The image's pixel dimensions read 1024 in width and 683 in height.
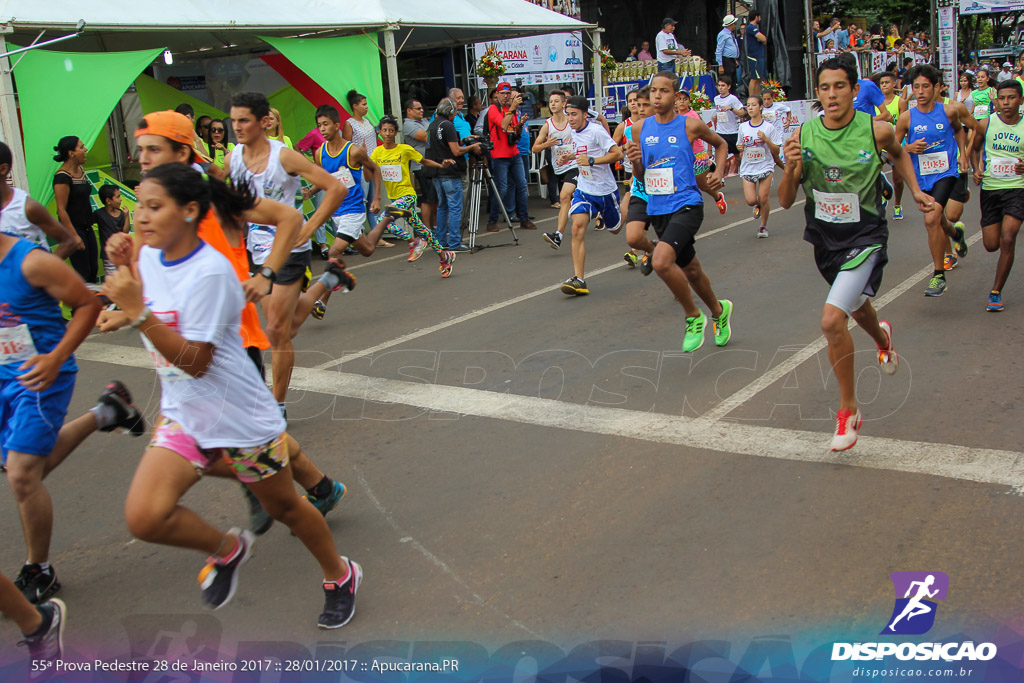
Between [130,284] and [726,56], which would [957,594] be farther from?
[726,56]

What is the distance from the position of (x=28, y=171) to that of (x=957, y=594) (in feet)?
31.2

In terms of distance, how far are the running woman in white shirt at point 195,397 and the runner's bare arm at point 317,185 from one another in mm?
1975

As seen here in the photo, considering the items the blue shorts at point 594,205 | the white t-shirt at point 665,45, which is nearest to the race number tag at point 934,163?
the blue shorts at point 594,205

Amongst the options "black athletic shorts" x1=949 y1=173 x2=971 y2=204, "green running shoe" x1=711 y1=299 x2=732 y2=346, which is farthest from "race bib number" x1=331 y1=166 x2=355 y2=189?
"black athletic shorts" x1=949 y1=173 x2=971 y2=204

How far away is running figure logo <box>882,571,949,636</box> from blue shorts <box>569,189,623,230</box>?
638cm

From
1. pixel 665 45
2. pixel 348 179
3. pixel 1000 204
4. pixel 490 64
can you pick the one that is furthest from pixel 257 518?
pixel 665 45

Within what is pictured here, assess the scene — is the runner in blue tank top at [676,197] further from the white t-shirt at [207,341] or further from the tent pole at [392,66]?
the tent pole at [392,66]

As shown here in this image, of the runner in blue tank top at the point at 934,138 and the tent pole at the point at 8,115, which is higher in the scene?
the tent pole at the point at 8,115

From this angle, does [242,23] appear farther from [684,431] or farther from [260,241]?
[684,431]

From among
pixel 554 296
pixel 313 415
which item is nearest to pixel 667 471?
pixel 313 415

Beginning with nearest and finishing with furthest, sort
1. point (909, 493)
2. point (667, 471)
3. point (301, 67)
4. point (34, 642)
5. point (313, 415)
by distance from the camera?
point (34, 642), point (909, 493), point (667, 471), point (313, 415), point (301, 67)

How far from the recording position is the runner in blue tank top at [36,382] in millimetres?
3717

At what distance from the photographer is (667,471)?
15.6 feet

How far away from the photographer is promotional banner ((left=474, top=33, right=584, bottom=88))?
56.9 ft
